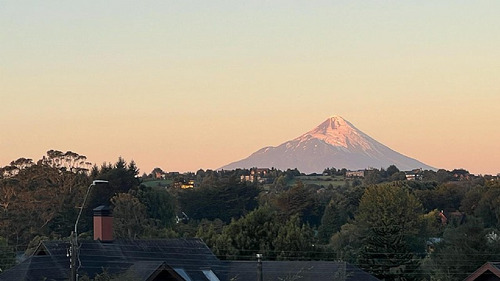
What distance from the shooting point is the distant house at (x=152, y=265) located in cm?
5969

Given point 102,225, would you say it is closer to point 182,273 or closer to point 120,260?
point 120,260

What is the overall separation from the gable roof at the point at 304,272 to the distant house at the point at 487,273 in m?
6.01

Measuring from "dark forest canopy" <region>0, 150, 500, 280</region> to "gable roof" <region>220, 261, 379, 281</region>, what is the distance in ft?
65.7

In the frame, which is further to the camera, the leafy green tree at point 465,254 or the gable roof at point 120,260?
the leafy green tree at point 465,254

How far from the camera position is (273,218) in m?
90.5

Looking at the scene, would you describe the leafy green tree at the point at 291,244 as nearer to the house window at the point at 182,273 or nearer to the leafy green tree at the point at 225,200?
the house window at the point at 182,273

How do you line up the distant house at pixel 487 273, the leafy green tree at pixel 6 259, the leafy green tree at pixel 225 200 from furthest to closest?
1. the leafy green tree at pixel 225 200
2. the leafy green tree at pixel 6 259
3. the distant house at pixel 487 273


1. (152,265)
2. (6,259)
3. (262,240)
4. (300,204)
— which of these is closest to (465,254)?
(262,240)

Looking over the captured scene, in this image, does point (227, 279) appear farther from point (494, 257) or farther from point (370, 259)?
point (494, 257)

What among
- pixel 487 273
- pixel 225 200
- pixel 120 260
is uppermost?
pixel 225 200

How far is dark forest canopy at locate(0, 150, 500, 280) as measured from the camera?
8900 centimetres

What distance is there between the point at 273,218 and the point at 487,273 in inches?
1299

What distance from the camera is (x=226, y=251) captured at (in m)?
85.9

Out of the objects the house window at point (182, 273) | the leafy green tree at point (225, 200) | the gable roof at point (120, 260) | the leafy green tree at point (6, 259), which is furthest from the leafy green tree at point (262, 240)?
the leafy green tree at point (225, 200)
